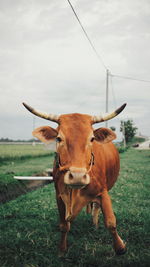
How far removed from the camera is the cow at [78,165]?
2.86 meters

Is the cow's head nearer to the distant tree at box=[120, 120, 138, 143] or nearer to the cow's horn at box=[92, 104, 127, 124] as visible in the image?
the cow's horn at box=[92, 104, 127, 124]

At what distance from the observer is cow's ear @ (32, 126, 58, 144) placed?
3.49m

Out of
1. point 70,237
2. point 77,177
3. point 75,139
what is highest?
point 75,139

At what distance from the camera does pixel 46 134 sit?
11.6 feet

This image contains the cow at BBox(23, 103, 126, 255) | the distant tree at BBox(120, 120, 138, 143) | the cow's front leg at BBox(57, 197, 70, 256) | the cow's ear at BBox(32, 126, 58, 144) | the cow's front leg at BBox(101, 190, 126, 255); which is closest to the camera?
the cow at BBox(23, 103, 126, 255)

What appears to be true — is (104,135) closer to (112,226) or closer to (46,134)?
(46,134)

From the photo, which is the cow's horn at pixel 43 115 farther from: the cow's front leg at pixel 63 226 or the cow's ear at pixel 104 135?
the cow's front leg at pixel 63 226

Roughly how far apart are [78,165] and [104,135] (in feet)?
3.21

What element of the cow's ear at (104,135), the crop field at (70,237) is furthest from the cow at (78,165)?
the crop field at (70,237)

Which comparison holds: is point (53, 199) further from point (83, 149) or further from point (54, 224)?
point (83, 149)

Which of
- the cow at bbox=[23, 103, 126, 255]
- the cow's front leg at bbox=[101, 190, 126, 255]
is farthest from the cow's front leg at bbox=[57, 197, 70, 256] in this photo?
the cow's front leg at bbox=[101, 190, 126, 255]

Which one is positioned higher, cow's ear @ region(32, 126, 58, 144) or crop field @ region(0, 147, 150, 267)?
cow's ear @ region(32, 126, 58, 144)

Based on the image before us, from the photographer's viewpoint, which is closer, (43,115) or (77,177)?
(77,177)

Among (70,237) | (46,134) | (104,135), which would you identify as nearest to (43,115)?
(46,134)
